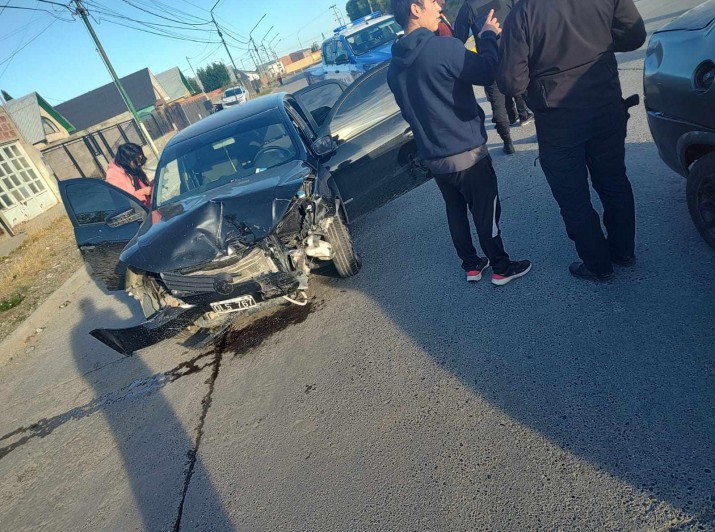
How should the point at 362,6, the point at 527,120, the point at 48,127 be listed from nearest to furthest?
the point at 527,120 < the point at 48,127 < the point at 362,6

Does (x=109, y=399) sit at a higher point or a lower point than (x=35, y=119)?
lower

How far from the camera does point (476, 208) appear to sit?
122 inches

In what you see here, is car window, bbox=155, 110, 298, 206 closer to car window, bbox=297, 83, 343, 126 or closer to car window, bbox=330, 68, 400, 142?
car window, bbox=330, 68, 400, 142

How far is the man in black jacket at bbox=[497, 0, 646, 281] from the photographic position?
241 cm

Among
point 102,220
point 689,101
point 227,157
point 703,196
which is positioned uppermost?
point 227,157

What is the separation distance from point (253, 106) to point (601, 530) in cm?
477

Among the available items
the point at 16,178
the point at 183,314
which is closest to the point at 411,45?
the point at 183,314

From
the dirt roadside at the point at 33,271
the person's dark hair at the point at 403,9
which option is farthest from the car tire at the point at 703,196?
the dirt roadside at the point at 33,271

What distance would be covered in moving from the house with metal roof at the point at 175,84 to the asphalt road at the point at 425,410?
2332 inches

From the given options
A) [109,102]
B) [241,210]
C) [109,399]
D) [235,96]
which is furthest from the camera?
[109,102]

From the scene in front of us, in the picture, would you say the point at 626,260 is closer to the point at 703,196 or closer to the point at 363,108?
the point at 703,196

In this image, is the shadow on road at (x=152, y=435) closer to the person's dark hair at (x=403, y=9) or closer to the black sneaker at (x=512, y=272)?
the black sneaker at (x=512, y=272)

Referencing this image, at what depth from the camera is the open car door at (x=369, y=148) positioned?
455cm

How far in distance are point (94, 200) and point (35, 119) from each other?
29074 millimetres
